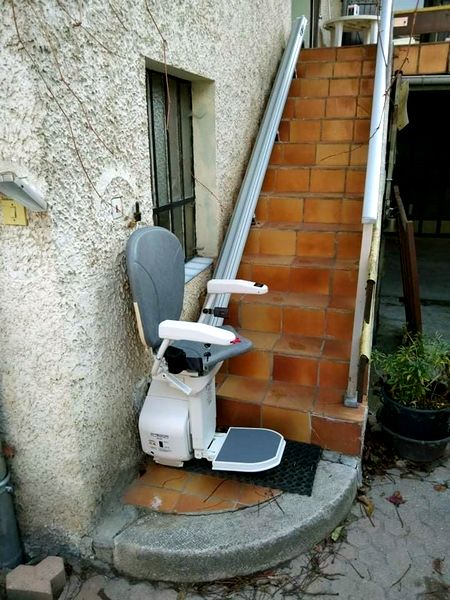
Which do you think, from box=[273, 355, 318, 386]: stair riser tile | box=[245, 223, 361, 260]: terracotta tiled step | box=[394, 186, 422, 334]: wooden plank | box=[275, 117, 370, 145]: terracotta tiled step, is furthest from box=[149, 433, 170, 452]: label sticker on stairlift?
box=[275, 117, 370, 145]: terracotta tiled step

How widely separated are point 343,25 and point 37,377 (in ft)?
20.0

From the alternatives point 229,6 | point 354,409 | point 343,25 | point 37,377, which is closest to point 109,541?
point 37,377

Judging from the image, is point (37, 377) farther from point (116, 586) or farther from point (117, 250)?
point (116, 586)

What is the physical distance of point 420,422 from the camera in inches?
113

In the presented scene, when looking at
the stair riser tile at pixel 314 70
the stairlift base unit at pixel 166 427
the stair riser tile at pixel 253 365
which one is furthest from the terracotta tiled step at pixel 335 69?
the stairlift base unit at pixel 166 427

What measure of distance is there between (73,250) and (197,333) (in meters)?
0.59

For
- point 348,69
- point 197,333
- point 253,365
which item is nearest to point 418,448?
point 253,365

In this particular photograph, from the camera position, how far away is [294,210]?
3.76 m

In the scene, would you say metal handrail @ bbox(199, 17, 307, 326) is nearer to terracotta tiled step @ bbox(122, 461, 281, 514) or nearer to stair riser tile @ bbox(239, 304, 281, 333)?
stair riser tile @ bbox(239, 304, 281, 333)

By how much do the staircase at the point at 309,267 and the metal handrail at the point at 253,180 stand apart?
0.22 meters

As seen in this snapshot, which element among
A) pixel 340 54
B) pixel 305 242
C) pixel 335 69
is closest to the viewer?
pixel 305 242

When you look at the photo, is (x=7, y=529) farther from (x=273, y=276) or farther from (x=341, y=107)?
(x=341, y=107)

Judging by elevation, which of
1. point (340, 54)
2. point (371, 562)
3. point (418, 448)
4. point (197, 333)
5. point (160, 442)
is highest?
point (340, 54)

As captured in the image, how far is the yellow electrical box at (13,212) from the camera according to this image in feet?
5.70
